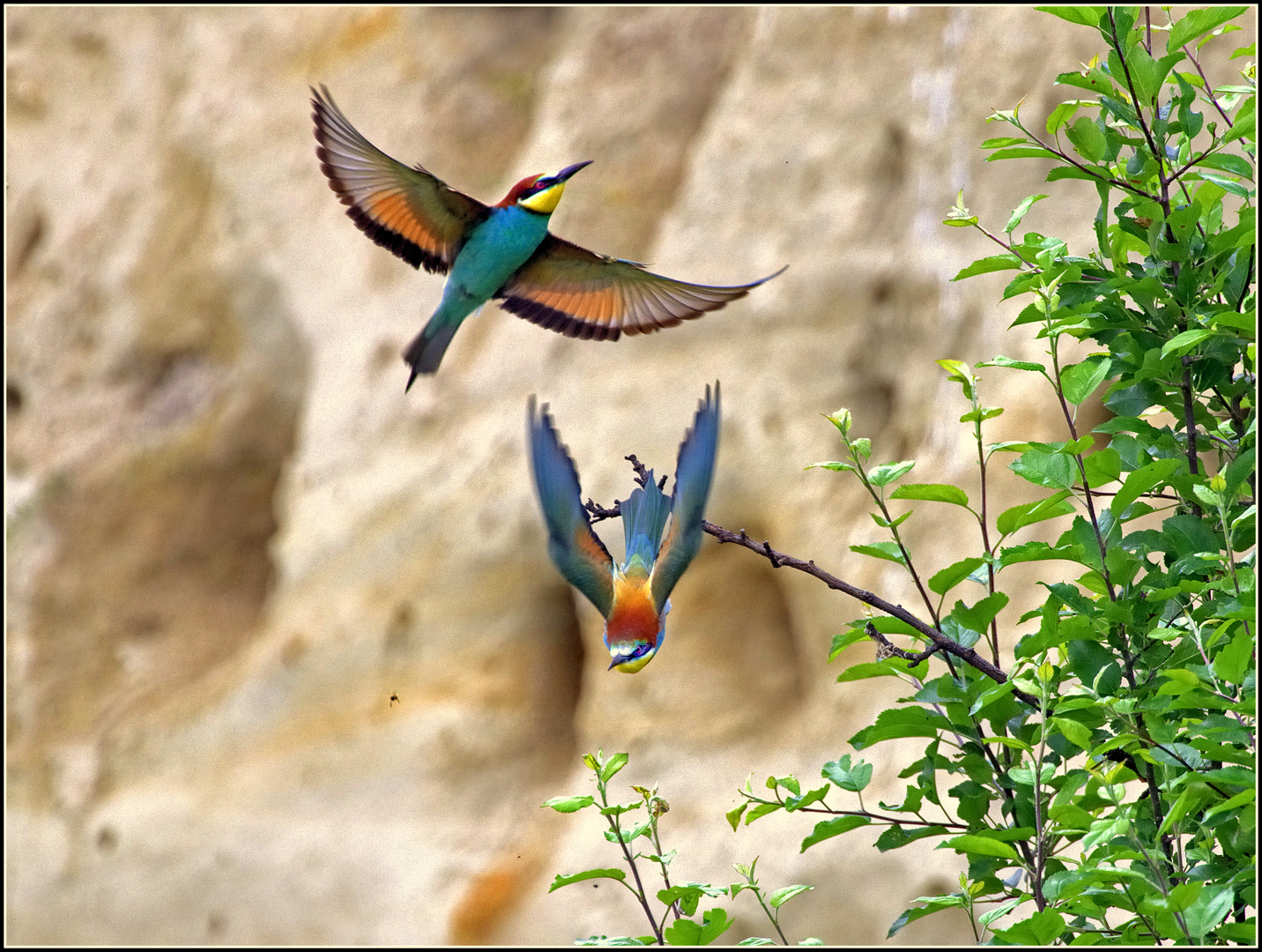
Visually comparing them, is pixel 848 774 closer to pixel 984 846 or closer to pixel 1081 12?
pixel 984 846

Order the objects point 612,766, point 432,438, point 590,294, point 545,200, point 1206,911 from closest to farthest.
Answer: point 1206,911 < point 612,766 < point 545,200 < point 590,294 < point 432,438

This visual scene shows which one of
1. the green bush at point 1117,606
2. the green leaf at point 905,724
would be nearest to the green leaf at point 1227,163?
the green bush at point 1117,606

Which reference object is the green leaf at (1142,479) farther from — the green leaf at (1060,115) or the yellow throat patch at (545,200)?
the yellow throat patch at (545,200)

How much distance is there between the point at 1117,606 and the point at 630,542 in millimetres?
350

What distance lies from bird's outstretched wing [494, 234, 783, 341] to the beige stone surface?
Answer: 5.59 feet

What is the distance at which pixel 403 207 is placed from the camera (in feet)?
4.58

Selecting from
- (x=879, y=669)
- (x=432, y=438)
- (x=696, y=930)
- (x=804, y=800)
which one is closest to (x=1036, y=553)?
(x=879, y=669)

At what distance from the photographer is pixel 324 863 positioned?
155 inches

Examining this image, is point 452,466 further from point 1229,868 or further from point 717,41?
point 1229,868

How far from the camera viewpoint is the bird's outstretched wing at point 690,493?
2.72 ft

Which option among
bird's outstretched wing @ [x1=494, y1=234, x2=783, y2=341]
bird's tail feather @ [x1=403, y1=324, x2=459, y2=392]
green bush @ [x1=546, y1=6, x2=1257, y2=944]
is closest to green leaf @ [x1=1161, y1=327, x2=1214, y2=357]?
green bush @ [x1=546, y1=6, x2=1257, y2=944]

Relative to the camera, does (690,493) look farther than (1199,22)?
No

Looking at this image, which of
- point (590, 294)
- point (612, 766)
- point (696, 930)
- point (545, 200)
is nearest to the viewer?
point (696, 930)

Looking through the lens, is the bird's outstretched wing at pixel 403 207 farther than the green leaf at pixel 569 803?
Yes
